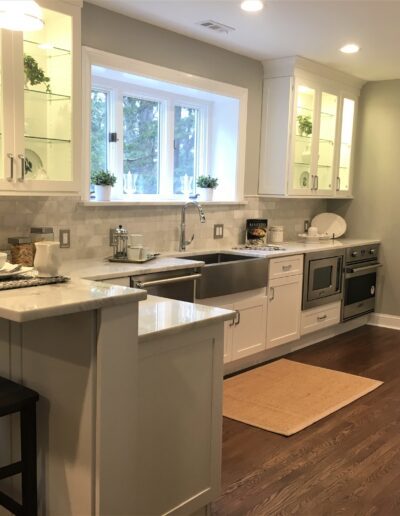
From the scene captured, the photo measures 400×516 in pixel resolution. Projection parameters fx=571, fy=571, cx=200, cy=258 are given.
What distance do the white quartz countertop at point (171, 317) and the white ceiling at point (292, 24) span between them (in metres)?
2.13

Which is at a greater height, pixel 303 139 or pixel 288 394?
pixel 303 139

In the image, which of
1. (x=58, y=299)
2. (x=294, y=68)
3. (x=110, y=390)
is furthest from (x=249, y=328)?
(x=58, y=299)

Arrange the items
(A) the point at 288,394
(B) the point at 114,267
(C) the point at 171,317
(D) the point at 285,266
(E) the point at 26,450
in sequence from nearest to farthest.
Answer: (E) the point at 26,450
(C) the point at 171,317
(B) the point at 114,267
(A) the point at 288,394
(D) the point at 285,266

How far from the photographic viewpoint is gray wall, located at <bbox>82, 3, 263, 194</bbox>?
3.71m

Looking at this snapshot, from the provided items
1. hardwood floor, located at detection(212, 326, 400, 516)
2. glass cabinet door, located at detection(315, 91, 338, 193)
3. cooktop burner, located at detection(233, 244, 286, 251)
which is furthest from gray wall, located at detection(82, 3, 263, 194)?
hardwood floor, located at detection(212, 326, 400, 516)

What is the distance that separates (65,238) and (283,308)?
1915 millimetres

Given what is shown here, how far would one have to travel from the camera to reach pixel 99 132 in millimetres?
4188

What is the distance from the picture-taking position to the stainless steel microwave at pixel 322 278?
16.2 feet

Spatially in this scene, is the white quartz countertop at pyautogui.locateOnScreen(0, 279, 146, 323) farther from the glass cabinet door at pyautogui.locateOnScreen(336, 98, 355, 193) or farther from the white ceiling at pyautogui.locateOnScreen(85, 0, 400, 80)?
the glass cabinet door at pyautogui.locateOnScreen(336, 98, 355, 193)

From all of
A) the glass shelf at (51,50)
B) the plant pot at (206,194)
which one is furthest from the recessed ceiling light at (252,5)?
the plant pot at (206,194)

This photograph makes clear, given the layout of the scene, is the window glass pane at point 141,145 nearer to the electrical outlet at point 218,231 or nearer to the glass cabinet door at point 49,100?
the electrical outlet at point 218,231

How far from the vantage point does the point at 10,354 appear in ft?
6.81

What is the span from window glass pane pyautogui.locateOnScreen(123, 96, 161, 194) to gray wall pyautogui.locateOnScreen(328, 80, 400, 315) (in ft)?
8.32

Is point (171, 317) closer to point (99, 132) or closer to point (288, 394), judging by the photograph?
point (288, 394)
